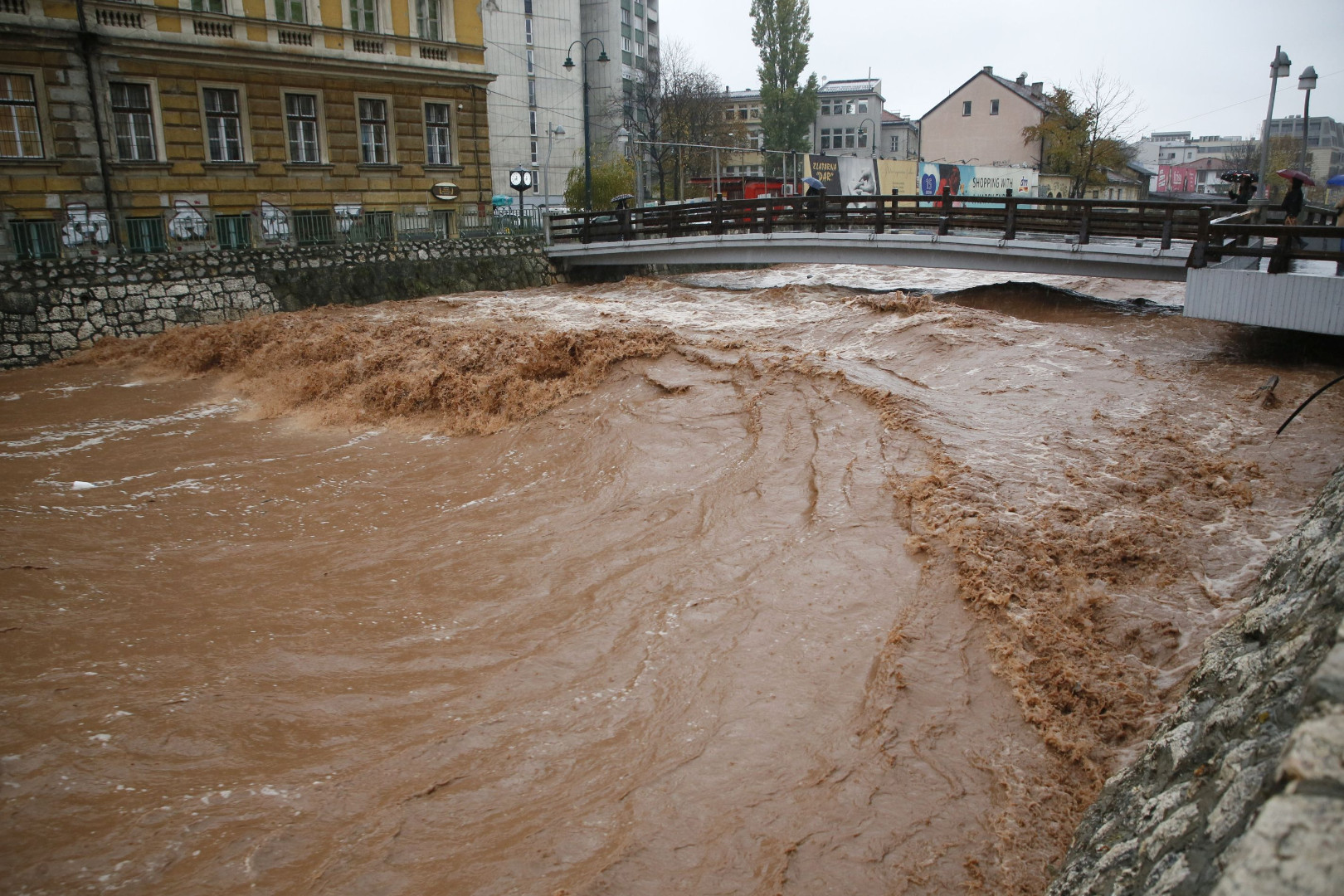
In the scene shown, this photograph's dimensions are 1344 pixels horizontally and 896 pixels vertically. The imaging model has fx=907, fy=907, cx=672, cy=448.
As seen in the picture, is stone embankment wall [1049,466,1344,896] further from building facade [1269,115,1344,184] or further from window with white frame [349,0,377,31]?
building facade [1269,115,1344,184]

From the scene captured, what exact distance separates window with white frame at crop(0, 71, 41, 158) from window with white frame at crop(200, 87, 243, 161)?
3770mm

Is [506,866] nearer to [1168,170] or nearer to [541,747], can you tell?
[541,747]

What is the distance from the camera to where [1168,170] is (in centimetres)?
7694

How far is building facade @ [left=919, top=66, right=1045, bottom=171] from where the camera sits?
5694cm

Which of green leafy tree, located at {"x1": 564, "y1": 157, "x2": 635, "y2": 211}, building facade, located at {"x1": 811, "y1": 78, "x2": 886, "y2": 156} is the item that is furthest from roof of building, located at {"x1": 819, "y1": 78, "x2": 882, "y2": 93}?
green leafy tree, located at {"x1": 564, "y1": 157, "x2": 635, "y2": 211}

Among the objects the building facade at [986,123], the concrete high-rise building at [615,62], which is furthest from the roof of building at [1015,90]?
the concrete high-rise building at [615,62]

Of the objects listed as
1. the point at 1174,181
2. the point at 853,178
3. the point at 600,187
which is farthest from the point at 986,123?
the point at 600,187

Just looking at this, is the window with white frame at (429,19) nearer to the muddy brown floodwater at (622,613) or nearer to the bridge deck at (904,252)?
the bridge deck at (904,252)

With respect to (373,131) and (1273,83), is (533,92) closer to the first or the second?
(373,131)

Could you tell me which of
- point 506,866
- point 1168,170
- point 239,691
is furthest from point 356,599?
point 1168,170

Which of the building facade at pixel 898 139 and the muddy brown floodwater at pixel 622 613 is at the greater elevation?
the building facade at pixel 898 139

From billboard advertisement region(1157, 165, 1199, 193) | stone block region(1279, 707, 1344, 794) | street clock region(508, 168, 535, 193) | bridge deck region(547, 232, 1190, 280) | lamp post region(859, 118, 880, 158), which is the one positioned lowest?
stone block region(1279, 707, 1344, 794)

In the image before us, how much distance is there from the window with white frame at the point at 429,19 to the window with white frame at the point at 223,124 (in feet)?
19.6

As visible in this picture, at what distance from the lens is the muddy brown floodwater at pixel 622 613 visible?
466 cm
